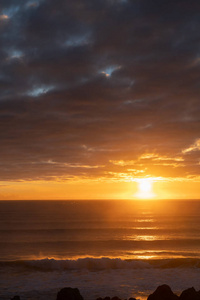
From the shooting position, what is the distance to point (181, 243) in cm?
5447

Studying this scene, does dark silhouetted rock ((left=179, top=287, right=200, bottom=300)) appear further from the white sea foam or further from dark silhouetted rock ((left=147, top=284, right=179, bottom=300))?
the white sea foam

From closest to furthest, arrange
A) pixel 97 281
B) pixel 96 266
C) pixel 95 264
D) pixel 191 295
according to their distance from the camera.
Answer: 1. pixel 191 295
2. pixel 97 281
3. pixel 96 266
4. pixel 95 264

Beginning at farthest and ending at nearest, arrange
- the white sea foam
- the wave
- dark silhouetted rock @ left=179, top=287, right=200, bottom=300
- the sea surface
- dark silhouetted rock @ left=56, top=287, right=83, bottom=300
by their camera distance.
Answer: the wave
the sea surface
the white sea foam
dark silhouetted rock @ left=56, top=287, right=83, bottom=300
dark silhouetted rock @ left=179, top=287, right=200, bottom=300

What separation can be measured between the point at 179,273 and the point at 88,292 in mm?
11674

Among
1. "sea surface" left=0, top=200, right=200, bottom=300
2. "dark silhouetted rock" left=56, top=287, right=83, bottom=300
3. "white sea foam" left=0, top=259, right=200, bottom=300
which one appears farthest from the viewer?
"sea surface" left=0, top=200, right=200, bottom=300

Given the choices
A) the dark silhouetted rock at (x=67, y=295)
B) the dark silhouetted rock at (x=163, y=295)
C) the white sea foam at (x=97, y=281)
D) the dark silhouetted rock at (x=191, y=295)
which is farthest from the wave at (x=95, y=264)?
the dark silhouetted rock at (x=191, y=295)

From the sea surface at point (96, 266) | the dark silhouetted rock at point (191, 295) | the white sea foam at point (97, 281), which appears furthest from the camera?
the sea surface at point (96, 266)

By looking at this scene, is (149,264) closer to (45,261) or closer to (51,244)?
(45,261)

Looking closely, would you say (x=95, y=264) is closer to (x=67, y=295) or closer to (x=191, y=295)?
(x=67, y=295)

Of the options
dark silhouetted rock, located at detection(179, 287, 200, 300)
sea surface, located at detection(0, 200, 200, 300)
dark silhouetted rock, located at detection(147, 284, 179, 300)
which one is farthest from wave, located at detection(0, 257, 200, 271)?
dark silhouetted rock, located at detection(179, 287, 200, 300)

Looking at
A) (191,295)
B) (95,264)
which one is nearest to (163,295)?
(191,295)

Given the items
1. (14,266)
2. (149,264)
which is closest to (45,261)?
(14,266)

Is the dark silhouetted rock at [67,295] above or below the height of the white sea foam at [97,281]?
above

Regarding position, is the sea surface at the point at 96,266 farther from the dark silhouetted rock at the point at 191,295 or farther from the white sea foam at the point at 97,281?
the dark silhouetted rock at the point at 191,295
